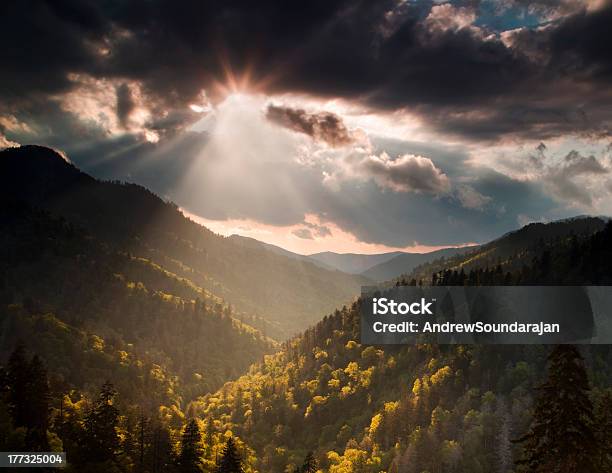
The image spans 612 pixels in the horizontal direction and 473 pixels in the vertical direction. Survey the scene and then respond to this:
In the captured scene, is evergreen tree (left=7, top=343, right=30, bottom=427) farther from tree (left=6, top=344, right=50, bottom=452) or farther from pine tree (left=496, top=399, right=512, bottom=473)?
pine tree (left=496, top=399, right=512, bottom=473)

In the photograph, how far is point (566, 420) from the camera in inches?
1256

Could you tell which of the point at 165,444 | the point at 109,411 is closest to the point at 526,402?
the point at 165,444

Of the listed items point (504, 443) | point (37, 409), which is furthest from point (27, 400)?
point (504, 443)

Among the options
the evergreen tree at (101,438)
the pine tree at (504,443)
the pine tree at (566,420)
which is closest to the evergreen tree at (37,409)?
the evergreen tree at (101,438)

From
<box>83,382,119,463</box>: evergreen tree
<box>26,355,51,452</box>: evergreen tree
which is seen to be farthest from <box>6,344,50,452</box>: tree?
<box>83,382,119,463</box>: evergreen tree

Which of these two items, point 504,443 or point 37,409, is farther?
point 504,443

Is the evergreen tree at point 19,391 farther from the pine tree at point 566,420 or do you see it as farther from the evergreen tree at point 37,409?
the pine tree at point 566,420

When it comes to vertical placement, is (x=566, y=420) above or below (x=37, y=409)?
above

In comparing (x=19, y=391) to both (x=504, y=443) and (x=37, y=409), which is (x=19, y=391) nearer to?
(x=37, y=409)

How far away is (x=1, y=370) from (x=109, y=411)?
21.0 metres

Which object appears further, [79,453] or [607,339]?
[607,339]

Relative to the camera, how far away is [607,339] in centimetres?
19425

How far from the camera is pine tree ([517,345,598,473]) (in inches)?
1249

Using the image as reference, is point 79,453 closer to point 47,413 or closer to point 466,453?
point 47,413
